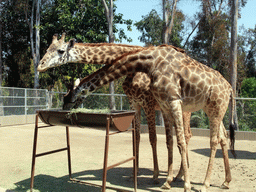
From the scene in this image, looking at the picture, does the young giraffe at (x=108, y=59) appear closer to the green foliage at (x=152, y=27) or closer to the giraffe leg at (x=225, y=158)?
the giraffe leg at (x=225, y=158)

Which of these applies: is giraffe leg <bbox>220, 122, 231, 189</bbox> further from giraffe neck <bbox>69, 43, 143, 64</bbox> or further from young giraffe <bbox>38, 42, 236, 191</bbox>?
giraffe neck <bbox>69, 43, 143, 64</bbox>

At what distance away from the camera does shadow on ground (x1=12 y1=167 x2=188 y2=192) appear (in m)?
4.89

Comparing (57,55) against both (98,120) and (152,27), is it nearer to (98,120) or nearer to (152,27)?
(98,120)

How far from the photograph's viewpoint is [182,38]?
30031 millimetres

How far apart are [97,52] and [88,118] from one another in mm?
1273

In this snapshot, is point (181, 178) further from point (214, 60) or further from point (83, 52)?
point (214, 60)

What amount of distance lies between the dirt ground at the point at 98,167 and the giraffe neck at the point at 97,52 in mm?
2375

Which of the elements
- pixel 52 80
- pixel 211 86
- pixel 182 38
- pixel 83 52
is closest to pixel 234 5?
pixel 211 86

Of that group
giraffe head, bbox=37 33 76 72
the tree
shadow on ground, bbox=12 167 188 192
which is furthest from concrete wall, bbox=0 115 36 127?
giraffe head, bbox=37 33 76 72

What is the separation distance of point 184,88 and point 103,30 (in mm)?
15644

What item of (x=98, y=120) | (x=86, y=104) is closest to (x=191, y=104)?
(x=98, y=120)

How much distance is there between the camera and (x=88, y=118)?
13.7 ft

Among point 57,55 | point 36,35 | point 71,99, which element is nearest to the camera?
point 71,99

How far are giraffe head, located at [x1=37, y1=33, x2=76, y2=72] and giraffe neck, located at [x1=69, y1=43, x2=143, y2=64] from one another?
58 mm
